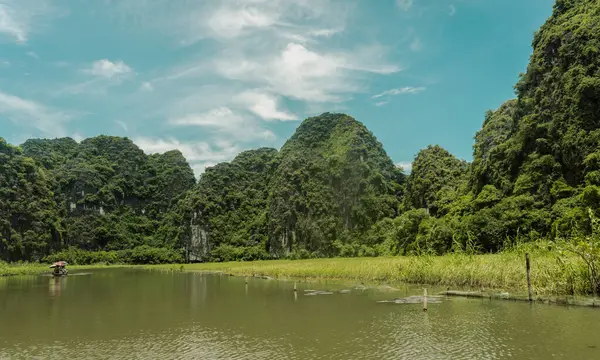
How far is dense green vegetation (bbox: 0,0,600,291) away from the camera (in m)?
27.8

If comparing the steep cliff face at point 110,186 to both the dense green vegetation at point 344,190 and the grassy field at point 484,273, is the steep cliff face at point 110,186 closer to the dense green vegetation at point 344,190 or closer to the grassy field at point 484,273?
the dense green vegetation at point 344,190

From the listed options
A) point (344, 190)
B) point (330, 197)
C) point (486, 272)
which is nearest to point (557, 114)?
point (486, 272)

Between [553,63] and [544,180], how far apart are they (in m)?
9.24

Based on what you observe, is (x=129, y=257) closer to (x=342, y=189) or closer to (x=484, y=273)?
(x=342, y=189)

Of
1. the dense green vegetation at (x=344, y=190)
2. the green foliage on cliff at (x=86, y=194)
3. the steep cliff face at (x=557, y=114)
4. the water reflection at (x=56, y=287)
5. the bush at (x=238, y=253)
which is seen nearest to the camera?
the water reflection at (x=56, y=287)

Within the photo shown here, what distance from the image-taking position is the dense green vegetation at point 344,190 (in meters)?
27.8

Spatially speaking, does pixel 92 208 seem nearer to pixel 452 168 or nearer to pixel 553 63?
pixel 452 168

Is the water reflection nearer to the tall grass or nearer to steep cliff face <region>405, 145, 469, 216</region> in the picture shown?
the tall grass

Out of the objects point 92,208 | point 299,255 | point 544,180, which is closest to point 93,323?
point 544,180

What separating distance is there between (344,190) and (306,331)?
52320 mm

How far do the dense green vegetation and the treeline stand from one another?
0.47ft

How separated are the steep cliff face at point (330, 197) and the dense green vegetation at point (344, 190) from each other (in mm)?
186

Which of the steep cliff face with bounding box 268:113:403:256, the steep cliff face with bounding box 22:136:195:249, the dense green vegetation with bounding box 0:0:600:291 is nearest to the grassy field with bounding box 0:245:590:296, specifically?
the dense green vegetation with bounding box 0:0:600:291

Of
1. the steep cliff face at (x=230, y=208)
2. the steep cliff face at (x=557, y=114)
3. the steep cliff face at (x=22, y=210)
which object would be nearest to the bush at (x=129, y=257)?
the steep cliff face at (x=22, y=210)
